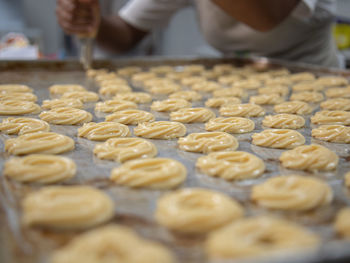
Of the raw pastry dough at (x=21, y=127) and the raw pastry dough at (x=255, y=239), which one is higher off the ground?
the raw pastry dough at (x=21, y=127)

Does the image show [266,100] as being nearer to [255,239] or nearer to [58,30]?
[255,239]

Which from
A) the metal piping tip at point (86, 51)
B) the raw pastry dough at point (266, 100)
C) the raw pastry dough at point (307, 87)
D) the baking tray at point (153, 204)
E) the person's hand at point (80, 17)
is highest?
the person's hand at point (80, 17)

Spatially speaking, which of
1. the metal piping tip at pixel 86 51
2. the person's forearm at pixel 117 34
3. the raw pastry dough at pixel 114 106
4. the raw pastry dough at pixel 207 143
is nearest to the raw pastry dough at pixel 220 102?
the raw pastry dough at pixel 114 106

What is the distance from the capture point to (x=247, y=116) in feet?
7.40

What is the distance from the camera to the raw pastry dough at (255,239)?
0.90m

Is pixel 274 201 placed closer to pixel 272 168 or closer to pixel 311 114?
pixel 272 168

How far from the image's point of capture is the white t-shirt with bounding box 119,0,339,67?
11.4 ft

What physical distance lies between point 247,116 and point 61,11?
2.10 metres

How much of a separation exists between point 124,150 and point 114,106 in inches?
32.1

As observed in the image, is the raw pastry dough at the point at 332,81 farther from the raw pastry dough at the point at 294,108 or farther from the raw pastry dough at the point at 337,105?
the raw pastry dough at the point at 294,108

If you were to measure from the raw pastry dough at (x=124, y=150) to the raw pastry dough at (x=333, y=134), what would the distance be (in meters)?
0.85

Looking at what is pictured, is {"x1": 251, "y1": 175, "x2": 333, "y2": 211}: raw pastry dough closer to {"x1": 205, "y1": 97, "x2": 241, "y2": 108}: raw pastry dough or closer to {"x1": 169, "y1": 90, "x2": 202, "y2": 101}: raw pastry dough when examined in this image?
{"x1": 205, "y1": 97, "x2": 241, "y2": 108}: raw pastry dough

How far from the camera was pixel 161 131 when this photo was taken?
6.09 ft

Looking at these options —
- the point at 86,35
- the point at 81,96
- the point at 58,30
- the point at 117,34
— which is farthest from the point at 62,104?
the point at 58,30
